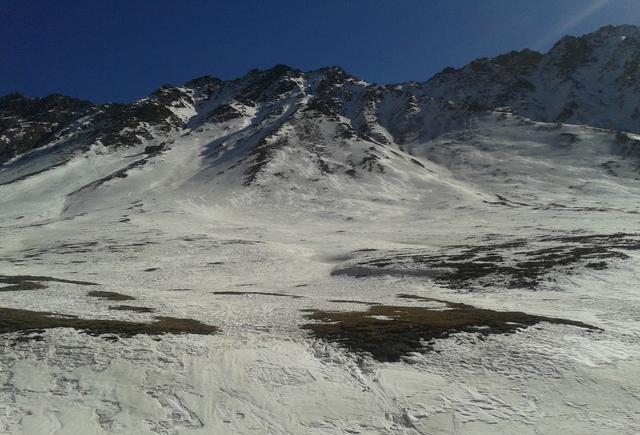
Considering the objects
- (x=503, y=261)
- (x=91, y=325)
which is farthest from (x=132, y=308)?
(x=503, y=261)

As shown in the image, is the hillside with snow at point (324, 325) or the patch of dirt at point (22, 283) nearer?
the hillside with snow at point (324, 325)

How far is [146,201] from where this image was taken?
125 m

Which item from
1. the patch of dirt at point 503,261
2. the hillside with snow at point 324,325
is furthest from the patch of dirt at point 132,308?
the patch of dirt at point 503,261

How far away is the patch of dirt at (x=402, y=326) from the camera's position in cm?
1945

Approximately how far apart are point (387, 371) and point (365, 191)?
119 m

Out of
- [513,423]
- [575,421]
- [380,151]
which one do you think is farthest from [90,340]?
[380,151]

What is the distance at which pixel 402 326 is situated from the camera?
22.2 m

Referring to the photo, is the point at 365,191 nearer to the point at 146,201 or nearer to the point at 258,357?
the point at 146,201

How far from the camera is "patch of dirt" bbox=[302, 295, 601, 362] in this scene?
1945 cm

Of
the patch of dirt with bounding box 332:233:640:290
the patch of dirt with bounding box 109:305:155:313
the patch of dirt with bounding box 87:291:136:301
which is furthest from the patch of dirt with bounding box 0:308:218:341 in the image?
the patch of dirt with bounding box 332:233:640:290

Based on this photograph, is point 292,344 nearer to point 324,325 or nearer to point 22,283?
point 324,325

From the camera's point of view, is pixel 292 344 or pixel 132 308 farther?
pixel 132 308

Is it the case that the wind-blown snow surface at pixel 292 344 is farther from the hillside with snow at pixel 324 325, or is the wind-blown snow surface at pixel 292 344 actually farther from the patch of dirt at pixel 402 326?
the patch of dirt at pixel 402 326

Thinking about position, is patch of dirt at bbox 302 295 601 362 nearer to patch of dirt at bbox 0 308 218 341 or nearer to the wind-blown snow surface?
the wind-blown snow surface
